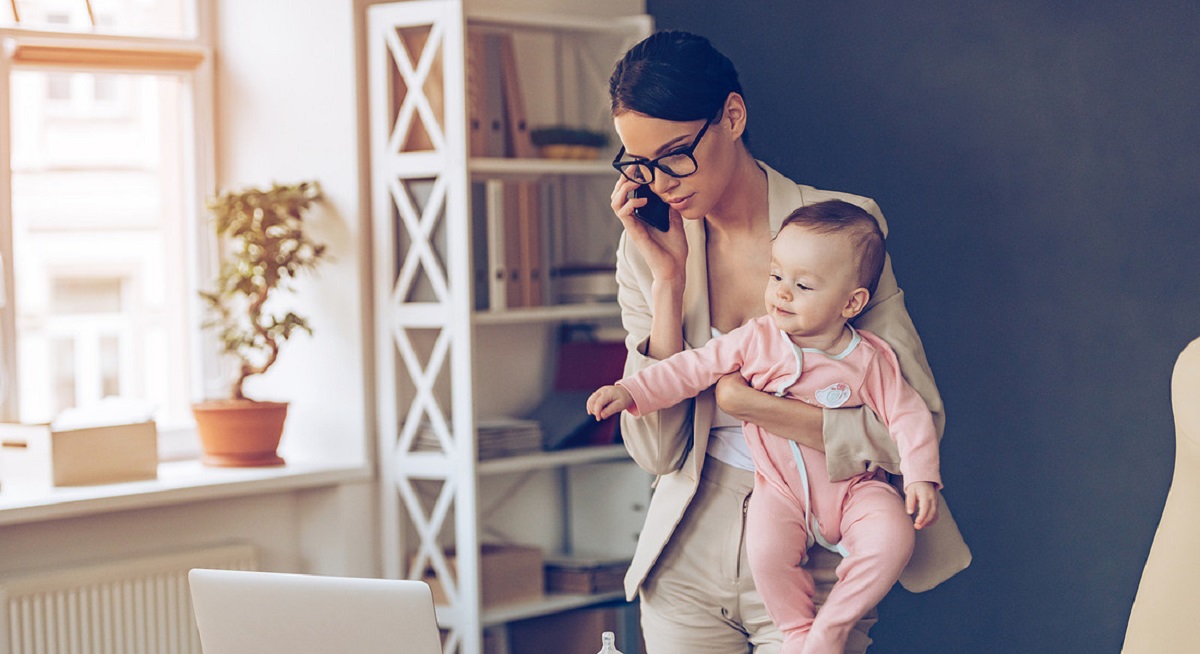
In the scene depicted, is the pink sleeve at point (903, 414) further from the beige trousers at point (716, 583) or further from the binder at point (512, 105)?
the binder at point (512, 105)


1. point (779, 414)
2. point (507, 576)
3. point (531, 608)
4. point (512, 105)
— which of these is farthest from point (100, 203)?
point (779, 414)

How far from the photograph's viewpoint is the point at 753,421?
1.83 metres

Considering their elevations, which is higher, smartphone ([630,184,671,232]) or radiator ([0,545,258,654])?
smartphone ([630,184,671,232])

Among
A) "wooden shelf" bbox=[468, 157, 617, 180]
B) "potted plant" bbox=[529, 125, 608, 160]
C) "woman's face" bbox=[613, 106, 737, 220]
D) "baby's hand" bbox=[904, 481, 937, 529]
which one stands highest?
"potted plant" bbox=[529, 125, 608, 160]

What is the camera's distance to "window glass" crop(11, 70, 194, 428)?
11.4 ft

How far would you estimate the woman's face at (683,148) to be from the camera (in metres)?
1.80

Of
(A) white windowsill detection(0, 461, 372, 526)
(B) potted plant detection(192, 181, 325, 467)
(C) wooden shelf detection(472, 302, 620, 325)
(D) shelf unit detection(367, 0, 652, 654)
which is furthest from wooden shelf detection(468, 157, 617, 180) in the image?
(A) white windowsill detection(0, 461, 372, 526)

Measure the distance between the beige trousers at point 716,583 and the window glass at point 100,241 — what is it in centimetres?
223

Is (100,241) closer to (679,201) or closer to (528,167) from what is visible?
(528,167)

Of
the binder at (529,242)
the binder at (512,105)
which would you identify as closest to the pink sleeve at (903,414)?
the binder at (529,242)

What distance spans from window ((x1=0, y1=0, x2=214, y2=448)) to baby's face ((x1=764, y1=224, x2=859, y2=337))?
7.50 feet

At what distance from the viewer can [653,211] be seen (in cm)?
193

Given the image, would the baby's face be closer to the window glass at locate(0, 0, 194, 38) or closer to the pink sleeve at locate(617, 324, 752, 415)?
the pink sleeve at locate(617, 324, 752, 415)

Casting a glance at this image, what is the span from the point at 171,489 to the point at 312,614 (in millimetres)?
1771
